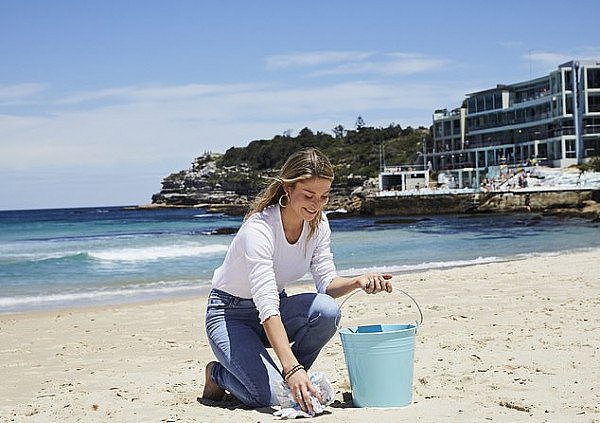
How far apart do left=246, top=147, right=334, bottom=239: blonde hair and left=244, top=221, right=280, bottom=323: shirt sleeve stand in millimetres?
167

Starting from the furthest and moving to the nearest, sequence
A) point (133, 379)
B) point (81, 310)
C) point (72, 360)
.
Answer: point (81, 310) → point (72, 360) → point (133, 379)

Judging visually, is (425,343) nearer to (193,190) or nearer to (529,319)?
(529,319)

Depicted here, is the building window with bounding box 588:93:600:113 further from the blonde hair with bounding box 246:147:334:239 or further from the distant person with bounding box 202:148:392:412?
the blonde hair with bounding box 246:147:334:239

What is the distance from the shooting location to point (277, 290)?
13.0ft

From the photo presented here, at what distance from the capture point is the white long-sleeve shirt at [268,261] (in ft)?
12.5

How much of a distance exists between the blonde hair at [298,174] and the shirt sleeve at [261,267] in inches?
6.6

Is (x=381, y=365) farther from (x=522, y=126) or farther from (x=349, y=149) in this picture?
(x=349, y=149)

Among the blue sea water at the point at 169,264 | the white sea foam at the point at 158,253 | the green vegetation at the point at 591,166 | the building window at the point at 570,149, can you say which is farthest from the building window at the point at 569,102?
the white sea foam at the point at 158,253

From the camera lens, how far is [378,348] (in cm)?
381

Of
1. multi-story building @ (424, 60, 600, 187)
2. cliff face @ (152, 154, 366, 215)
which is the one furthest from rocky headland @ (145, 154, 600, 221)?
multi-story building @ (424, 60, 600, 187)

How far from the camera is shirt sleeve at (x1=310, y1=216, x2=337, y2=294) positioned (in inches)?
167

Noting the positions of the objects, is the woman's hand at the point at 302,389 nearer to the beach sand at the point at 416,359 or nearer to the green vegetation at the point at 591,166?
the beach sand at the point at 416,359

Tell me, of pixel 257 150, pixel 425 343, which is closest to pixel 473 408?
pixel 425 343

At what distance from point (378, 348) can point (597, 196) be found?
48593mm
